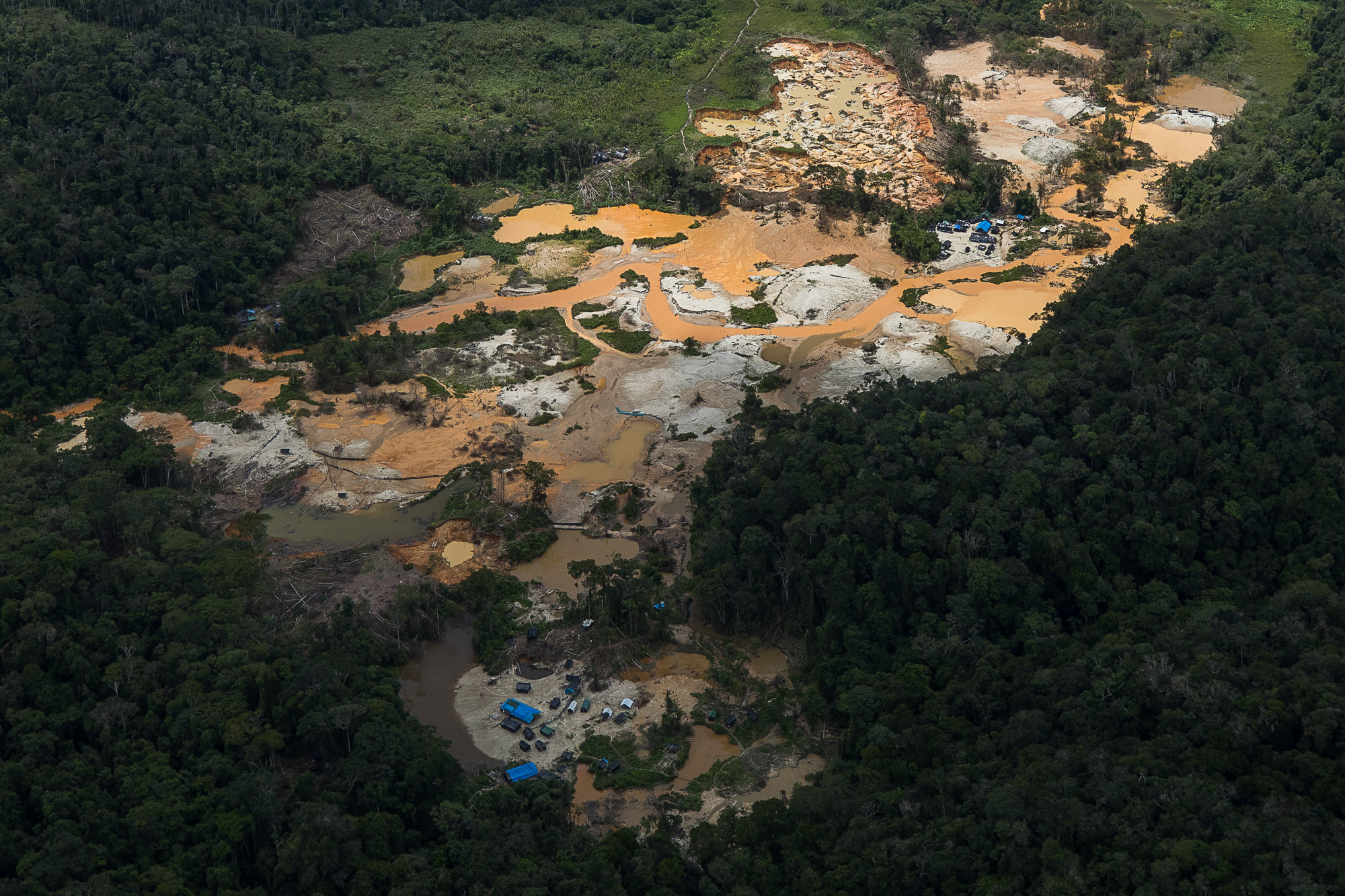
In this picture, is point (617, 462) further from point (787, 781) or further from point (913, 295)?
point (913, 295)

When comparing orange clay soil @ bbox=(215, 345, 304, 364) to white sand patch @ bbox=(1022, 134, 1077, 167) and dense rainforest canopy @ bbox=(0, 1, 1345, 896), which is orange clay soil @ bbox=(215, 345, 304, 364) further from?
white sand patch @ bbox=(1022, 134, 1077, 167)

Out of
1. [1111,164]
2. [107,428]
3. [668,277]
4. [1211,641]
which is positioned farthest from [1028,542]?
[1111,164]

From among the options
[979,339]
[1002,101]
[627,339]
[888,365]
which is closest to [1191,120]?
[1002,101]

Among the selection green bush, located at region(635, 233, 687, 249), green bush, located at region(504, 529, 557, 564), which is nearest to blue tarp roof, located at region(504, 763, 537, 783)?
green bush, located at region(504, 529, 557, 564)

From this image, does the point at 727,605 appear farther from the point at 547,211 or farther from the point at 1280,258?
the point at 547,211

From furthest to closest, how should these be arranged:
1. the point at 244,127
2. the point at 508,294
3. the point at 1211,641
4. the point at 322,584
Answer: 1. the point at 244,127
2. the point at 508,294
3. the point at 322,584
4. the point at 1211,641

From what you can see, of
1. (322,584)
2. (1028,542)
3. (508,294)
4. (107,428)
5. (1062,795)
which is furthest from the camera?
(508,294)

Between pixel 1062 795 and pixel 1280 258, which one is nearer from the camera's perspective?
pixel 1062 795

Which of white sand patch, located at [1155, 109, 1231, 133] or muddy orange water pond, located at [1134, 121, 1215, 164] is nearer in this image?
muddy orange water pond, located at [1134, 121, 1215, 164]
